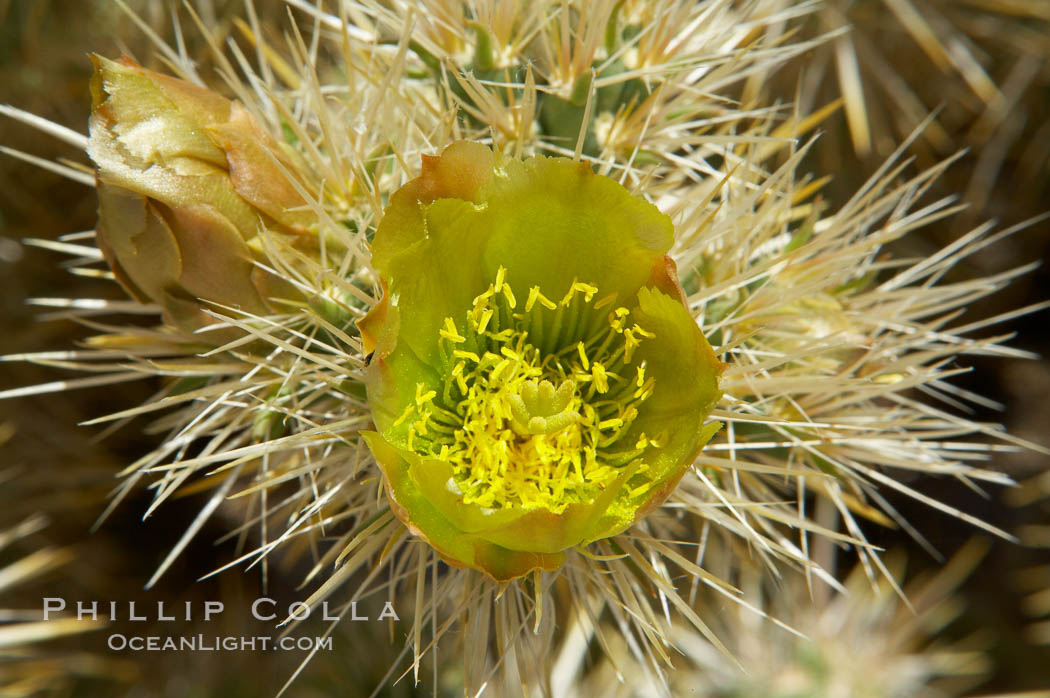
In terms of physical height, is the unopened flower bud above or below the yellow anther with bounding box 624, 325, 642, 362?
above

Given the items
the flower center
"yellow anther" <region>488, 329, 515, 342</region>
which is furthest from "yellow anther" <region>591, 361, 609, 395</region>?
"yellow anther" <region>488, 329, 515, 342</region>

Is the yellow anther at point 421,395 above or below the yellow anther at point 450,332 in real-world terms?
below

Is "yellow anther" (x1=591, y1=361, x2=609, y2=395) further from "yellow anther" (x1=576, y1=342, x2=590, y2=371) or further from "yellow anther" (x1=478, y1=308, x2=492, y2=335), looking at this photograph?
"yellow anther" (x1=478, y1=308, x2=492, y2=335)

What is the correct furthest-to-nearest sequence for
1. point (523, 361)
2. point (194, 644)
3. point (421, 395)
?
Answer: 1. point (194, 644)
2. point (523, 361)
3. point (421, 395)

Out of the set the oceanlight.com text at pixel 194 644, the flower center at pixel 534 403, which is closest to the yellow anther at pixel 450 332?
the flower center at pixel 534 403

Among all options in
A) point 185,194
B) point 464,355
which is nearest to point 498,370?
point 464,355

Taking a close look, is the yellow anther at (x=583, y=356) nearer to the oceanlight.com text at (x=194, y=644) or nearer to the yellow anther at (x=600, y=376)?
the yellow anther at (x=600, y=376)

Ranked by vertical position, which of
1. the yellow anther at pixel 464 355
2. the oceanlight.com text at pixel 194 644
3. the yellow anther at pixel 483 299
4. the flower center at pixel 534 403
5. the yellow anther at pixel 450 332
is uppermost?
the yellow anther at pixel 483 299

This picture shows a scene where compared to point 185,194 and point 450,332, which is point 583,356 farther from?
point 185,194
